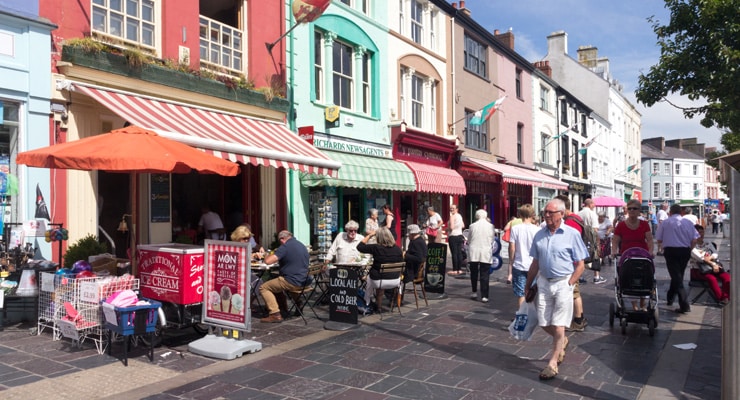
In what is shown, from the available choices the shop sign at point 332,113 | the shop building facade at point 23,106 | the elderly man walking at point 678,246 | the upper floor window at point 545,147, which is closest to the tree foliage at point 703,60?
the elderly man walking at point 678,246

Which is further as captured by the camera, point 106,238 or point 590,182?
point 590,182

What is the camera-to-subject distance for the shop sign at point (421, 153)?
677 inches

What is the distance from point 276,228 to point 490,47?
1494cm

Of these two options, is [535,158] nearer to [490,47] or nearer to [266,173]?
[490,47]

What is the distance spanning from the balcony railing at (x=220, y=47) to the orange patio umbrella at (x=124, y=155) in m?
4.54

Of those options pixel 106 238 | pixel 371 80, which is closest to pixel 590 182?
pixel 371 80

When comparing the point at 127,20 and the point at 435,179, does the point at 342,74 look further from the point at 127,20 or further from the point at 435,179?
the point at 127,20

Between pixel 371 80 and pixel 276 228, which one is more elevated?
pixel 371 80

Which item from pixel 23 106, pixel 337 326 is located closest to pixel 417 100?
pixel 337 326

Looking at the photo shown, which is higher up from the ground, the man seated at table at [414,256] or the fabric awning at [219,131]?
the fabric awning at [219,131]

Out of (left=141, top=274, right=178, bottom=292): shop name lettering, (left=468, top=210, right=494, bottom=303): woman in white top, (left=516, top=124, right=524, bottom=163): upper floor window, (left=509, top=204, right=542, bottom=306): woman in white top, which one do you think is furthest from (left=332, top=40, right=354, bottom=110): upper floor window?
(left=516, top=124, right=524, bottom=163): upper floor window

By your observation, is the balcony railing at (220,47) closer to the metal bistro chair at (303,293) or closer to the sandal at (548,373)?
the metal bistro chair at (303,293)

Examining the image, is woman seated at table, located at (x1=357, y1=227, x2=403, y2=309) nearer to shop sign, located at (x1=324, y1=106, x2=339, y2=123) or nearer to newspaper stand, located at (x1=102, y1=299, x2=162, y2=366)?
newspaper stand, located at (x1=102, y1=299, x2=162, y2=366)

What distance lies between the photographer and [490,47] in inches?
913
